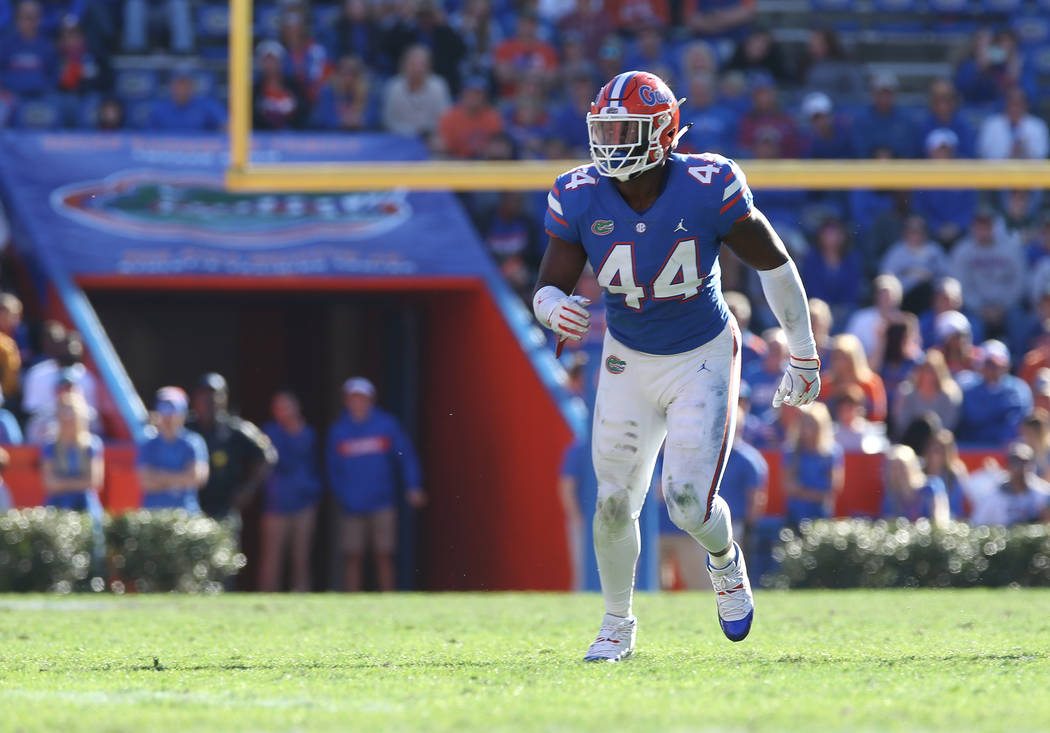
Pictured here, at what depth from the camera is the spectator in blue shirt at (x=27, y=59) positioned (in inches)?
557

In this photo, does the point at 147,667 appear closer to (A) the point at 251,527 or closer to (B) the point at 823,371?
(B) the point at 823,371

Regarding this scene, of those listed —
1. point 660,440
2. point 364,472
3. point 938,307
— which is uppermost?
point 660,440

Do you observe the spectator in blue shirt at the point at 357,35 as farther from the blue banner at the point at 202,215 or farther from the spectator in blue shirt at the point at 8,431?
the spectator in blue shirt at the point at 8,431

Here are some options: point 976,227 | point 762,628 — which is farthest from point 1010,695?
point 976,227

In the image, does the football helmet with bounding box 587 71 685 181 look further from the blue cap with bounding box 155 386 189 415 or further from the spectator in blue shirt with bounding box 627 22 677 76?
the spectator in blue shirt with bounding box 627 22 677 76

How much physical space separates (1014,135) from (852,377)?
3.34m

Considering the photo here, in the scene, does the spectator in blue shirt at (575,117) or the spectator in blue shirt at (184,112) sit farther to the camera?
the spectator in blue shirt at (184,112)

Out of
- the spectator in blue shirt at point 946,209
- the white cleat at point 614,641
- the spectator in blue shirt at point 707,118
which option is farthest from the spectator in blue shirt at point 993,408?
the white cleat at point 614,641

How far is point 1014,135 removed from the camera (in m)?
13.6

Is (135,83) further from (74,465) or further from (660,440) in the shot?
(660,440)

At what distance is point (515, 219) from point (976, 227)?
337 centimetres

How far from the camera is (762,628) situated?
6801 mm

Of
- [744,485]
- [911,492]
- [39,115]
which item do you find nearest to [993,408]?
[911,492]

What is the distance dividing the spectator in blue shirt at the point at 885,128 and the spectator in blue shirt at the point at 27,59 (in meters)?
6.20
